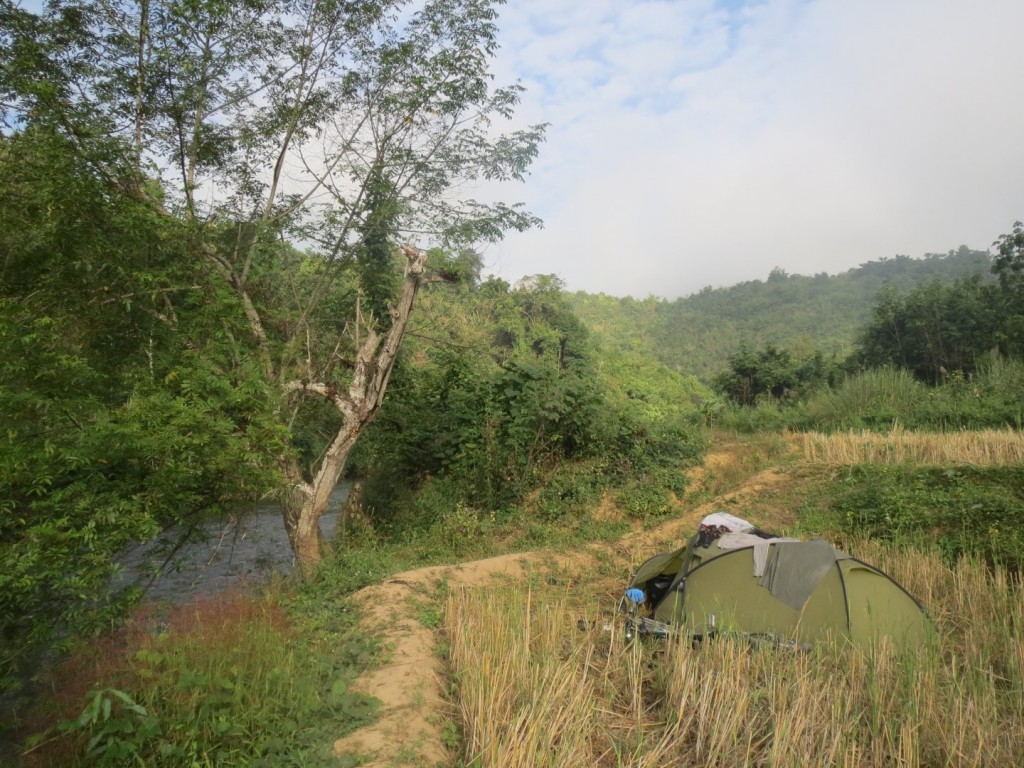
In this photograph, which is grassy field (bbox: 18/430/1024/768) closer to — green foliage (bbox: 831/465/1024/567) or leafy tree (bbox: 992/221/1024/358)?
green foliage (bbox: 831/465/1024/567)

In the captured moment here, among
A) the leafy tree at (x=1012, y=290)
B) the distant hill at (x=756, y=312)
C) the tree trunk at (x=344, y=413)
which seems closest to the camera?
the tree trunk at (x=344, y=413)

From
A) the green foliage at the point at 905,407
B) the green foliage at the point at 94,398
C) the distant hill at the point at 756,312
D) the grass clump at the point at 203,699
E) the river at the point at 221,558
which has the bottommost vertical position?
the river at the point at 221,558

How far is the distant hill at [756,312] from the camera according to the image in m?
50.1

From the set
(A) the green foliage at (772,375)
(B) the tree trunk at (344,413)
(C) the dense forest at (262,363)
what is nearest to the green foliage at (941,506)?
(C) the dense forest at (262,363)

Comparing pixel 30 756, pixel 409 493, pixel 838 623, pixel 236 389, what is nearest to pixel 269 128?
pixel 236 389

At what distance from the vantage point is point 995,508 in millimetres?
7711

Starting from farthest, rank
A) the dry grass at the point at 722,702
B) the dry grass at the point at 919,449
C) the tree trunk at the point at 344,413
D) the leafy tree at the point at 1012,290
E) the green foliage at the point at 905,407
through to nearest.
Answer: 1. the leafy tree at the point at 1012,290
2. the green foliage at the point at 905,407
3. the dry grass at the point at 919,449
4. the tree trunk at the point at 344,413
5. the dry grass at the point at 722,702

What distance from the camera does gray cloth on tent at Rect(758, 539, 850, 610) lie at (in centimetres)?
539

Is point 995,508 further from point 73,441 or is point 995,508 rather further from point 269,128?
point 269,128

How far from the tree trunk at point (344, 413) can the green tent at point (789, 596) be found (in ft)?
14.8

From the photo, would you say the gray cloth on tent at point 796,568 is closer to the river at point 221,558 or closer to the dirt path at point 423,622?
the dirt path at point 423,622

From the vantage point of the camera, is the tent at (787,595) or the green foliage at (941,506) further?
the green foliage at (941,506)

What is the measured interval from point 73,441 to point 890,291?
99.4ft

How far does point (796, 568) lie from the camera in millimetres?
5520
